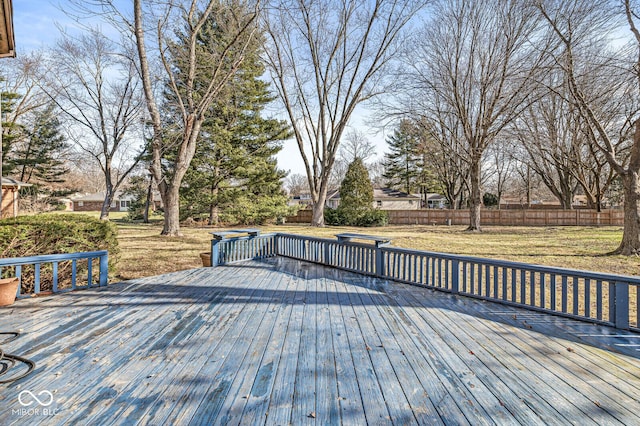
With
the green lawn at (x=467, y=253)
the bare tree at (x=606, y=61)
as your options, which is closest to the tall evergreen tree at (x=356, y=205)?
the green lawn at (x=467, y=253)

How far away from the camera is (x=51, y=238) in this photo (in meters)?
4.95

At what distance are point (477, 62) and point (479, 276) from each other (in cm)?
1415

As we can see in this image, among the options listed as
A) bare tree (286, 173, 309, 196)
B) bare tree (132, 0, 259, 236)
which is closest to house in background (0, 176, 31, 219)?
bare tree (132, 0, 259, 236)

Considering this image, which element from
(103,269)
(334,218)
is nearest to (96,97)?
(334,218)

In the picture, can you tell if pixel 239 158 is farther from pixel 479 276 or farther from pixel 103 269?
pixel 479 276

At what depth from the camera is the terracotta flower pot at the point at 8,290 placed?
3893 mm

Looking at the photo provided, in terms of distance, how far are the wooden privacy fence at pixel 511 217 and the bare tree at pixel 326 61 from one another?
690 centimetres

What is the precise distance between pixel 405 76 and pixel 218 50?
8.89 metres

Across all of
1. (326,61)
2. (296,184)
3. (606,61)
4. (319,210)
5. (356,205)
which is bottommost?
(319,210)

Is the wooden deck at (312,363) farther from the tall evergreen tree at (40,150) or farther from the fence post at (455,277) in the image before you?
the tall evergreen tree at (40,150)

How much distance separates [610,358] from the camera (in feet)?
8.84

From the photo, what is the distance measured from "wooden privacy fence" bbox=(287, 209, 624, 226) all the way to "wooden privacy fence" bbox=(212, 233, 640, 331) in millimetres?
16293

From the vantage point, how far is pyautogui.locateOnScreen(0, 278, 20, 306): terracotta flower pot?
153 inches

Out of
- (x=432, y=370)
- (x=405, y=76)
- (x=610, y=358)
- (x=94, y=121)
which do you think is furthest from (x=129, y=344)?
(x=94, y=121)
